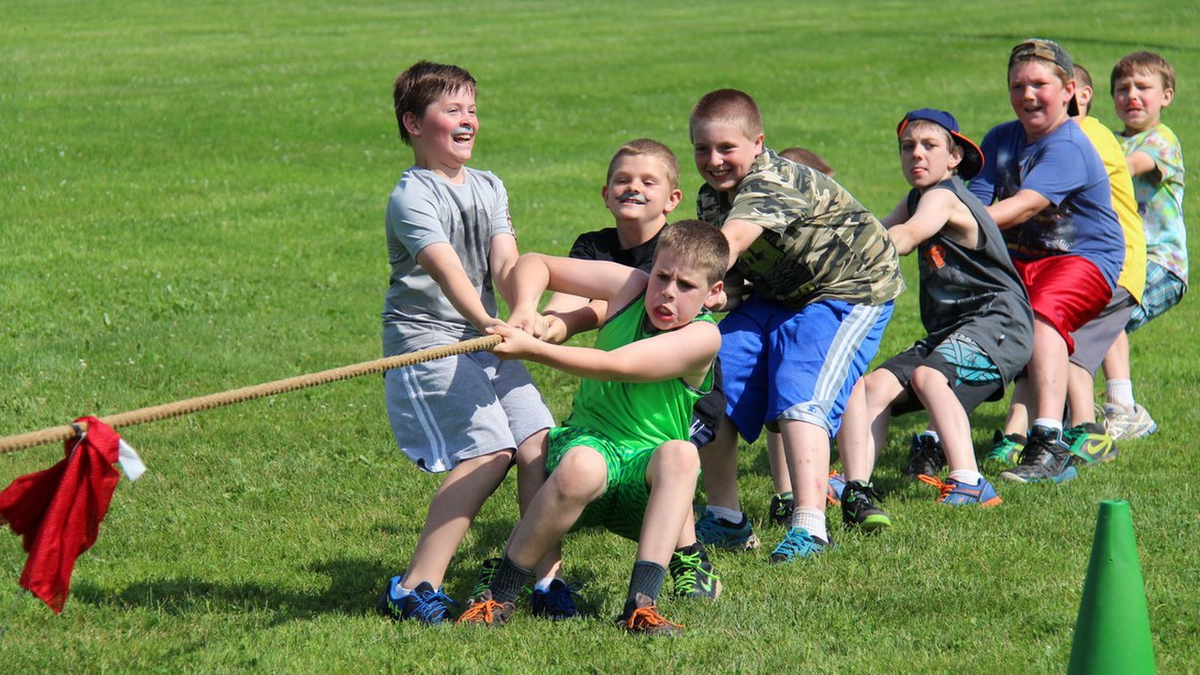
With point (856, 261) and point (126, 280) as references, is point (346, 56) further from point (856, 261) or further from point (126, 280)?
point (856, 261)

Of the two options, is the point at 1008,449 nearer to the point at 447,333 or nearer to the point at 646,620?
the point at 646,620

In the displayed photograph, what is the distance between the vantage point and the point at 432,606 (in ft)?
15.5

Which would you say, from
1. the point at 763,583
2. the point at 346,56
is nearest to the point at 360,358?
the point at 763,583

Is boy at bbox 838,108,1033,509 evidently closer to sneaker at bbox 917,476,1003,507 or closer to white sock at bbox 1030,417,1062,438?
sneaker at bbox 917,476,1003,507

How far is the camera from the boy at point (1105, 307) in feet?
23.9

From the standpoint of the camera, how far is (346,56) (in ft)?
81.9

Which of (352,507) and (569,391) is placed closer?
(352,507)

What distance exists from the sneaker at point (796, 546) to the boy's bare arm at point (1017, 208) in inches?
80.2

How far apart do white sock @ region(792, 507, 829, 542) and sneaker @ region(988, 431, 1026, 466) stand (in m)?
1.83

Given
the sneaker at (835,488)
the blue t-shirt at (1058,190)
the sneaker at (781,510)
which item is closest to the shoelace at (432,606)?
the sneaker at (781,510)

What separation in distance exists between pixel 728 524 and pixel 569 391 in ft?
8.80

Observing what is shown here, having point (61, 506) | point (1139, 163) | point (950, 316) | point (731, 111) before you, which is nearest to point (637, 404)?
point (731, 111)

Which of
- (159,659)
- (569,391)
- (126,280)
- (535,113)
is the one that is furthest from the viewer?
(535,113)

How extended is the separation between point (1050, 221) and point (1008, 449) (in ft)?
3.93
